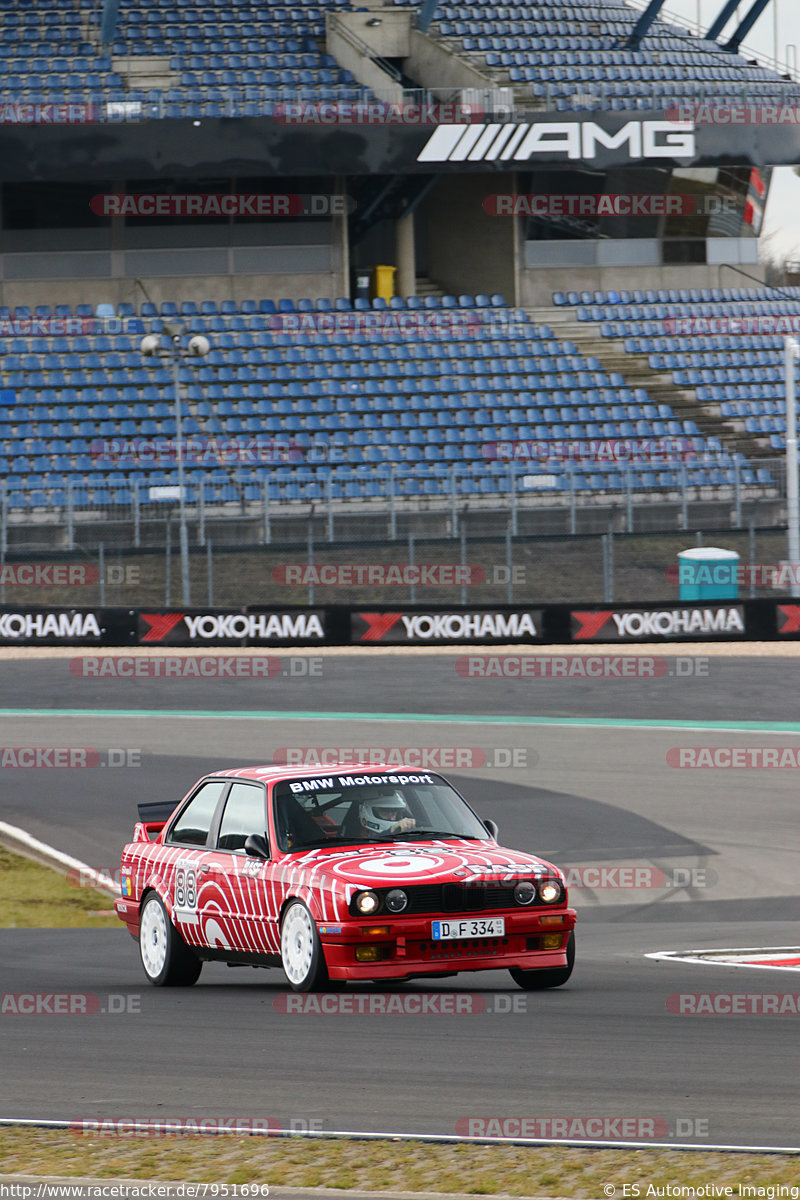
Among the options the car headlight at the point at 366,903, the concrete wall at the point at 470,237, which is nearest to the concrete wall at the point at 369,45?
the concrete wall at the point at 470,237

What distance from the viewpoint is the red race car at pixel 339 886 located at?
24.4 ft

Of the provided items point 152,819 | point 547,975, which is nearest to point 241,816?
point 152,819

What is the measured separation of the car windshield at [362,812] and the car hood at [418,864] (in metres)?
0.16

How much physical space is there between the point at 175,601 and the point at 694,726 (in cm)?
974

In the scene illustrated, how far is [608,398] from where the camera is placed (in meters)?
33.4

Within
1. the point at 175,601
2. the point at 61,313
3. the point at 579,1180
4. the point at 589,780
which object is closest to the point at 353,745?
the point at 589,780

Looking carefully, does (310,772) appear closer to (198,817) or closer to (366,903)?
(198,817)

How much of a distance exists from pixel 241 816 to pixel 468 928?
158 centimetres

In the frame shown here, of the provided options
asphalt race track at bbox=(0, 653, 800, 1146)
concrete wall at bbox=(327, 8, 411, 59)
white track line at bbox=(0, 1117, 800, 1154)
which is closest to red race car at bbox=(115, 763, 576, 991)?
asphalt race track at bbox=(0, 653, 800, 1146)

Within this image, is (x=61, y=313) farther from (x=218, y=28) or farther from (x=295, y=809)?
(x=295, y=809)

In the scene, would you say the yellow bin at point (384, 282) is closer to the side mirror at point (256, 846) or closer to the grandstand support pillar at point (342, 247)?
the grandstand support pillar at point (342, 247)

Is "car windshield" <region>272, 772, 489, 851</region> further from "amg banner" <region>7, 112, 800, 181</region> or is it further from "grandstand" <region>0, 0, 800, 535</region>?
"amg banner" <region>7, 112, 800, 181</region>

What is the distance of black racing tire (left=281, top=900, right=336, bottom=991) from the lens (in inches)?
296

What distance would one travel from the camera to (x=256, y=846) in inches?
320
